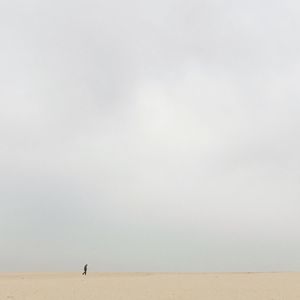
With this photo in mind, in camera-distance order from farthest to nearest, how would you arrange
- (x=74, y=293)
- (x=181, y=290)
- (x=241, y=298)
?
1. (x=181, y=290)
2. (x=74, y=293)
3. (x=241, y=298)

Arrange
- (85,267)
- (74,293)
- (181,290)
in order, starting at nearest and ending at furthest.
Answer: (74,293)
(181,290)
(85,267)

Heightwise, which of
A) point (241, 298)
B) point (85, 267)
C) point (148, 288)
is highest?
point (85, 267)

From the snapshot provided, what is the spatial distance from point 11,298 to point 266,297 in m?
17.2

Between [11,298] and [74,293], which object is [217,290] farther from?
[11,298]

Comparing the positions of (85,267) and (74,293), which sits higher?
(85,267)

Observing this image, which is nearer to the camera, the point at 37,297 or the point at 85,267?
the point at 37,297

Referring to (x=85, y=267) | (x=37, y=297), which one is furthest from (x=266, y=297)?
(x=85, y=267)

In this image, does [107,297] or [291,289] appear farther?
[291,289]

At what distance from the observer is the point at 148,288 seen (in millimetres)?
35906

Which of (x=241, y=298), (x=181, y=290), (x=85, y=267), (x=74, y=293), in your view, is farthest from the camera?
(x=85, y=267)

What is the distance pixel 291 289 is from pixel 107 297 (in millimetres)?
15232

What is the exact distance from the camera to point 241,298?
2967cm

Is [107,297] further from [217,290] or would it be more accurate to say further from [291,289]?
[291,289]

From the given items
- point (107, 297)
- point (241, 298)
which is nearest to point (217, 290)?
point (241, 298)
